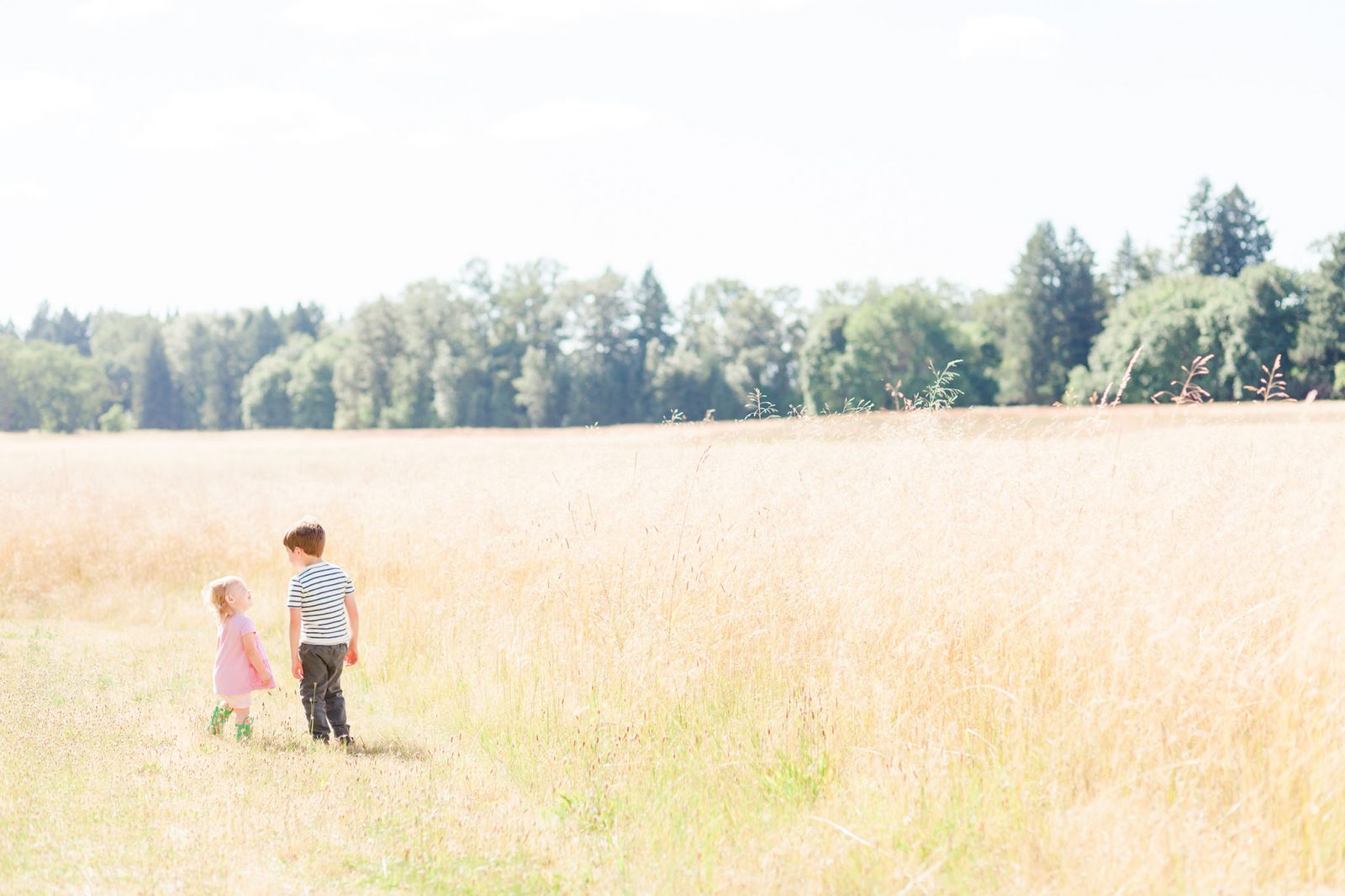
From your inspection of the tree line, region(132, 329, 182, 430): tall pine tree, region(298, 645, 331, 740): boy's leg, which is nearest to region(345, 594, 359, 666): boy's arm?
region(298, 645, 331, 740): boy's leg

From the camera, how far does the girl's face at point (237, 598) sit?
6.93m

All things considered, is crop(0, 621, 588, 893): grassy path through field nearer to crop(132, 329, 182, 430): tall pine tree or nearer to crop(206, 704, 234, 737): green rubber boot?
crop(206, 704, 234, 737): green rubber boot

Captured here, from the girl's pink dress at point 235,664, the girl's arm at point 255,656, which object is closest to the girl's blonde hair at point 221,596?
the girl's pink dress at point 235,664

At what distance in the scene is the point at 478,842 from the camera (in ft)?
15.4

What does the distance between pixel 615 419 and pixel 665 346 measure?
28.4 feet

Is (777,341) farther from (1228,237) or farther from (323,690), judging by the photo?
(323,690)

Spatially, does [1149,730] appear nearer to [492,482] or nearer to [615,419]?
[492,482]

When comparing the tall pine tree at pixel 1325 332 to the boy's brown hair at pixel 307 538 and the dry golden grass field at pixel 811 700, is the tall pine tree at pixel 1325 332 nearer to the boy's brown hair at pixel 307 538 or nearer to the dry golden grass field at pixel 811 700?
the dry golden grass field at pixel 811 700

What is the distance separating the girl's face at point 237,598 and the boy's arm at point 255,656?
0.81 ft

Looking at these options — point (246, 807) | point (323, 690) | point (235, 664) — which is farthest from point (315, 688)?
point (246, 807)

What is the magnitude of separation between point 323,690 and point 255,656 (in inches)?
22.2

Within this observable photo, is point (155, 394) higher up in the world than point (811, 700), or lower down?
higher up

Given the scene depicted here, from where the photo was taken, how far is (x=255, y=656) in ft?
22.2

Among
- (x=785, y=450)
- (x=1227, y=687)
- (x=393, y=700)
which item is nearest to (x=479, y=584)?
(x=393, y=700)
